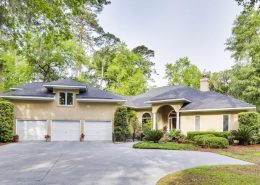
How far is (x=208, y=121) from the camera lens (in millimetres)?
21672

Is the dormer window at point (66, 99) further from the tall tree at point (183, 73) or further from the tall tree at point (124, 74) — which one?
the tall tree at point (183, 73)

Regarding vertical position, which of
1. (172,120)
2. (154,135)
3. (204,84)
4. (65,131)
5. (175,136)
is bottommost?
(175,136)

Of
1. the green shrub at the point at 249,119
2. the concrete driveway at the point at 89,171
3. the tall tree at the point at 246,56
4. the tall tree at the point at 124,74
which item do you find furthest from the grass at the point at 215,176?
the tall tree at the point at 124,74

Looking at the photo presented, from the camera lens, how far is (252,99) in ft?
90.3

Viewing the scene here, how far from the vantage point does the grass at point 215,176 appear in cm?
700

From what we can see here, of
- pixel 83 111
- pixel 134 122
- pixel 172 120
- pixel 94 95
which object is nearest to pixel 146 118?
pixel 134 122

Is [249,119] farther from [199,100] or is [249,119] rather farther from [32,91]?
[32,91]

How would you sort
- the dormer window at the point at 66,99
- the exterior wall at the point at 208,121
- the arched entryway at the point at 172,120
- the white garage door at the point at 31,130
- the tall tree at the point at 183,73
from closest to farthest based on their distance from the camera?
1. the exterior wall at the point at 208,121
2. the white garage door at the point at 31,130
3. the dormer window at the point at 66,99
4. the arched entryway at the point at 172,120
5. the tall tree at the point at 183,73

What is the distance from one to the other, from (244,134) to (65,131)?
14.0m

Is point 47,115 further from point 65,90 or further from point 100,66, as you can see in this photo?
point 100,66

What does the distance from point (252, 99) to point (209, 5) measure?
53.5 ft

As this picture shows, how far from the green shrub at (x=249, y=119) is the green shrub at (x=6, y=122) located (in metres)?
17.5

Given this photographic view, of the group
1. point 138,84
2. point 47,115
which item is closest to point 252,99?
point 138,84

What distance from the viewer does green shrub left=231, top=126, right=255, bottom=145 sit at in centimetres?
1775
